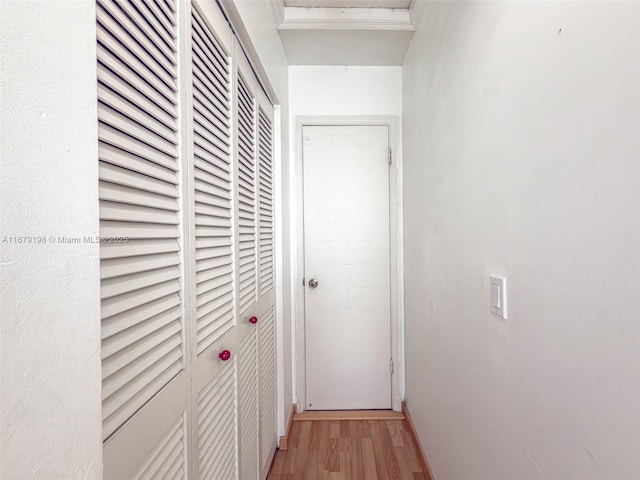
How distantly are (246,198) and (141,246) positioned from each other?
0.71 meters

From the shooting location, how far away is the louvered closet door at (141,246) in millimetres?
533

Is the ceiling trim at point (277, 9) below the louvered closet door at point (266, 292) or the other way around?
the other way around

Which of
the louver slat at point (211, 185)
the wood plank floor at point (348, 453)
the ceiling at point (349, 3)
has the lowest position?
the wood plank floor at point (348, 453)

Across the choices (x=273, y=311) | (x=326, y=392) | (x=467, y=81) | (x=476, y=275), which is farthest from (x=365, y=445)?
(x=467, y=81)

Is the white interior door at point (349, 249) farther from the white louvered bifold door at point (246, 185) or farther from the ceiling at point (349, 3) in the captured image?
the white louvered bifold door at point (246, 185)

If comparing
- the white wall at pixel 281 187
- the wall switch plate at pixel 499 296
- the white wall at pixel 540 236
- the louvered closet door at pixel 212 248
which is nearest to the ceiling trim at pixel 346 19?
the white wall at pixel 281 187

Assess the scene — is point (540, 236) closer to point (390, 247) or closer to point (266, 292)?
point (266, 292)

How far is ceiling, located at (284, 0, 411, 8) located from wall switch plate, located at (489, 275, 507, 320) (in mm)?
1608

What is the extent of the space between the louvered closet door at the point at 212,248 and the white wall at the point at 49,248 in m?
0.40

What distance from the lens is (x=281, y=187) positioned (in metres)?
1.82

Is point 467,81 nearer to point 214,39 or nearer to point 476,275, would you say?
point 476,275

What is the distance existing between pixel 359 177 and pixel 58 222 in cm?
192

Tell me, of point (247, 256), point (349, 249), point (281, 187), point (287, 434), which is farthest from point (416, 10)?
point (287, 434)

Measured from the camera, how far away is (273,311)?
1.75 metres
